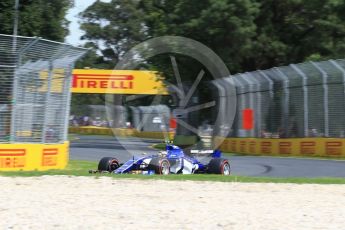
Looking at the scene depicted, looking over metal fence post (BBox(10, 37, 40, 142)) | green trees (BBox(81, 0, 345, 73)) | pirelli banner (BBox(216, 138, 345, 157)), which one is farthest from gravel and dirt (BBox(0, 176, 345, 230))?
green trees (BBox(81, 0, 345, 73))

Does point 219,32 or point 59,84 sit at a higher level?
point 219,32

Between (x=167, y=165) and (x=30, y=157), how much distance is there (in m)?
3.80

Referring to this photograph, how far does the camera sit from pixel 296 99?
26344 mm

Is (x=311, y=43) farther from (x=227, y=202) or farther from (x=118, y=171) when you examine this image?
(x=227, y=202)

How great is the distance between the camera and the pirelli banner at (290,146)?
23.8 m

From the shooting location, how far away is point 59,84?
56.5ft

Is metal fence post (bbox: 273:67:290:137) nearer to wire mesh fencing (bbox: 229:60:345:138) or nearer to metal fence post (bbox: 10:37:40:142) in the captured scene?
wire mesh fencing (bbox: 229:60:345:138)

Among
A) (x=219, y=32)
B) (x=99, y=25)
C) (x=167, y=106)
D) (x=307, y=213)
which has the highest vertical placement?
(x=99, y=25)

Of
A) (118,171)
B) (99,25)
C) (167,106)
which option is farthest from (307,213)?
(99,25)

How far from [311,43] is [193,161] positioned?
20.6 m

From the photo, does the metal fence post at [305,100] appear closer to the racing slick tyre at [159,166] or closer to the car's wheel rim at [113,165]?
the racing slick tyre at [159,166]

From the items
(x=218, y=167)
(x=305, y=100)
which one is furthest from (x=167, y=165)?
(x=305, y=100)

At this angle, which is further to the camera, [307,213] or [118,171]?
[118,171]

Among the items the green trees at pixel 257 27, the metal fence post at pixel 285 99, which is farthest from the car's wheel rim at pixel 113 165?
the green trees at pixel 257 27
